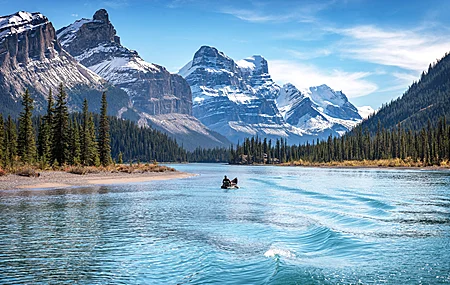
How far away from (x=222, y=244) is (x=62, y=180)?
53246 millimetres

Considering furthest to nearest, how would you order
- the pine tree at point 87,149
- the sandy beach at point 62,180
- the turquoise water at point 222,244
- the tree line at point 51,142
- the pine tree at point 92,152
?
the pine tree at point 92,152, the pine tree at point 87,149, the tree line at point 51,142, the sandy beach at point 62,180, the turquoise water at point 222,244

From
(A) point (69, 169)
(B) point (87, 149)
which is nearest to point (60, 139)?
(B) point (87, 149)

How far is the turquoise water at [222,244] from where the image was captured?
66.3 feet

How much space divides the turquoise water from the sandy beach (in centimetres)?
Answer: 1769

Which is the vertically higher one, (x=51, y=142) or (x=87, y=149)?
(x=51, y=142)

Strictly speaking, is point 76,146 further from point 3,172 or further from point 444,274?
point 444,274

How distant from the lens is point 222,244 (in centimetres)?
2733

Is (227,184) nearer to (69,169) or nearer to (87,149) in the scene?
(69,169)

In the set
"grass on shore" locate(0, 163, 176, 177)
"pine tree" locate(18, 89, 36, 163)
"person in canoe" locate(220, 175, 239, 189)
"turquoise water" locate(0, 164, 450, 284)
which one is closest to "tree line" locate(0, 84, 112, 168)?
"pine tree" locate(18, 89, 36, 163)

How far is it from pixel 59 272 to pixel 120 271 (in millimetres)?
2554

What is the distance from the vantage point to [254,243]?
27.7 metres

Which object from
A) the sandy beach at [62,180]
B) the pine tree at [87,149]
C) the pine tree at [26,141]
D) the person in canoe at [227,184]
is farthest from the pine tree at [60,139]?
the person in canoe at [227,184]

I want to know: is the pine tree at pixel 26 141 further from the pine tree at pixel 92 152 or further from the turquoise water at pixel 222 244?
the turquoise water at pixel 222 244

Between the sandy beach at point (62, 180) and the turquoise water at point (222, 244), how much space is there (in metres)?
17.7
